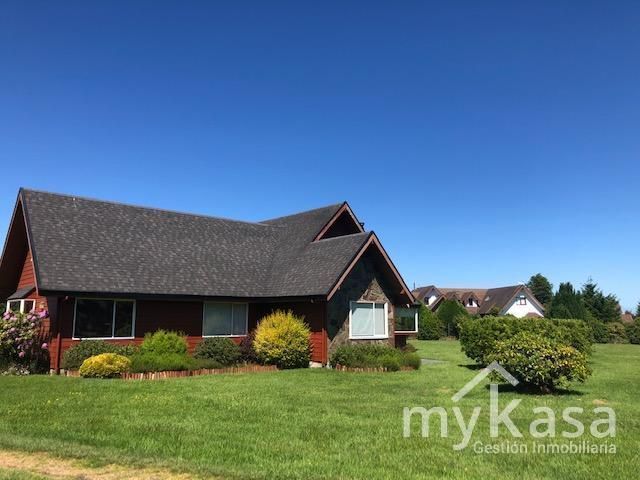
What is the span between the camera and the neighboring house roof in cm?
1995

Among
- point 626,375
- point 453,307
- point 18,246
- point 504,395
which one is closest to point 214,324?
point 18,246

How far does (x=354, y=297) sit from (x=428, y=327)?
93.6 ft

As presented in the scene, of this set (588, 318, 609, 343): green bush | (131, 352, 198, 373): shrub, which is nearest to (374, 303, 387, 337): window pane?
(131, 352, 198, 373): shrub

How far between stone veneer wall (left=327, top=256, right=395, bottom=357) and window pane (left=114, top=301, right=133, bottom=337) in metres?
7.52

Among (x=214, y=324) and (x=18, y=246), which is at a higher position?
(x=18, y=246)

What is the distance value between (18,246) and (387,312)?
A: 1570 centimetres

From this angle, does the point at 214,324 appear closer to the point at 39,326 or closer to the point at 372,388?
the point at 39,326

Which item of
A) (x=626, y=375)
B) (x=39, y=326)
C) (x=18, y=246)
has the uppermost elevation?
(x=18, y=246)

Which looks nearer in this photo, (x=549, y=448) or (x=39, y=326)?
(x=549, y=448)

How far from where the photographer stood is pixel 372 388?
600 inches

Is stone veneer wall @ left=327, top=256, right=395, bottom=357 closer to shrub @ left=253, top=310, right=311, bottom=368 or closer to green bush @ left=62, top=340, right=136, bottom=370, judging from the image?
shrub @ left=253, top=310, right=311, bottom=368

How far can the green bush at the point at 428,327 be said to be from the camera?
4972 centimetres

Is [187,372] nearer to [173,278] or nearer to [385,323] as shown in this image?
[173,278]

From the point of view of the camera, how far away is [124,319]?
67.9 ft
